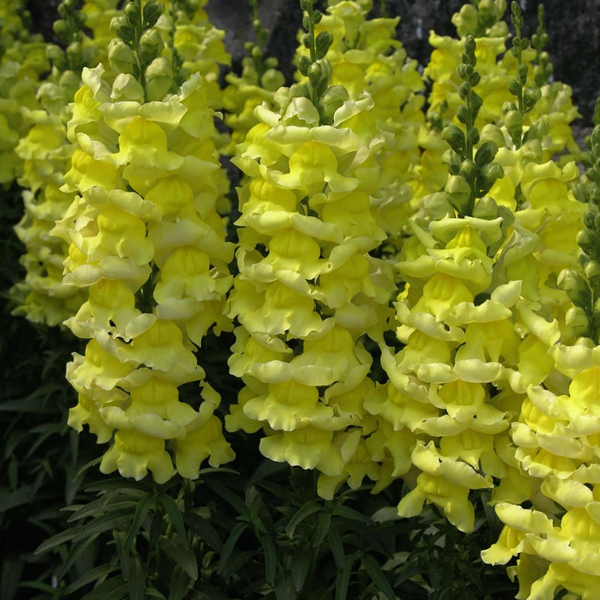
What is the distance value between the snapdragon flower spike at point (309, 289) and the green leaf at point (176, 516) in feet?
0.90

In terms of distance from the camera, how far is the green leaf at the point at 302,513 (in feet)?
8.39

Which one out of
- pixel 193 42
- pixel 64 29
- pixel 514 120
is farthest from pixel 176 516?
Answer: pixel 193 42

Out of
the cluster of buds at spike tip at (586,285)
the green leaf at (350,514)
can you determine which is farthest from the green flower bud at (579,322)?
the green leaf at (350,514)

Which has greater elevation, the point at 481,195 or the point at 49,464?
the point at 481,195

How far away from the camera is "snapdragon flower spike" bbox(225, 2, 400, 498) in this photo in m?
2.46

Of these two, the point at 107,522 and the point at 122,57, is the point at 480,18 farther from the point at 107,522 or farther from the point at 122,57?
the point at 107,522

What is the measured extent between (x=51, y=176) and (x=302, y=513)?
5.08ft

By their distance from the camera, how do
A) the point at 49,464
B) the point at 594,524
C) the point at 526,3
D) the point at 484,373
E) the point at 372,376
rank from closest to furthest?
the point at 594,524, the point at 484,373, the point at 372,376, the point at 49,464, the point at 526,3

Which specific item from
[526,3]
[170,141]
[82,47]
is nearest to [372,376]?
[170,141]

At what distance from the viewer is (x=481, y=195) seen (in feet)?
8.11

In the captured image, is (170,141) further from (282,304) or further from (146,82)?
(282,304)

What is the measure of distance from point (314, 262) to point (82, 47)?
1635 millimetres

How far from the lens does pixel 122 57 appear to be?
2.57 metres

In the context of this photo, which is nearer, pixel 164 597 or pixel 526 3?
pixel 164 597
